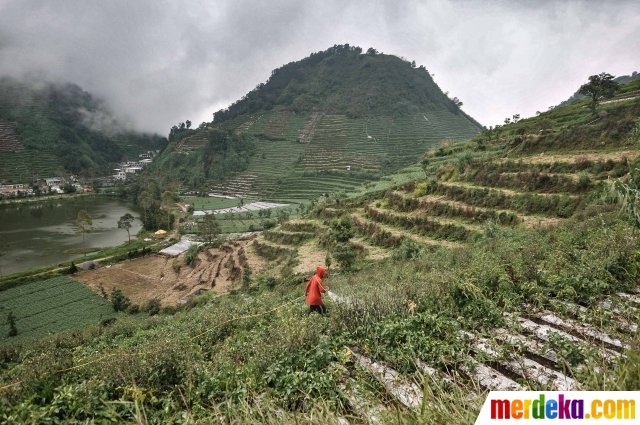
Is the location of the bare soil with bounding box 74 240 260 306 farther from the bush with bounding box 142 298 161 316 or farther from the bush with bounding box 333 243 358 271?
the bush with bounding box 333 243 358 271

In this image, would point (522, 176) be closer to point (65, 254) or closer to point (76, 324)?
point (76, 324)

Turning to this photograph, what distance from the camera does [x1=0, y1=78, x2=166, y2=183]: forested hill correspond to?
119m

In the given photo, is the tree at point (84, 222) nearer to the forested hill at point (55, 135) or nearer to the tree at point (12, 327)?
the tree at point (12, 327)

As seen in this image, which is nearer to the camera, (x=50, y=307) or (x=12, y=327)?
(x=12, y=327)

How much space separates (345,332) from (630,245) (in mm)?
4031

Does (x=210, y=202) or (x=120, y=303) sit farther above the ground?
(x=210, y=202)

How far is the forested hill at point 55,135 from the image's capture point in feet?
391

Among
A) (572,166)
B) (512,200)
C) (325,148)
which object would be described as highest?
(325,148)

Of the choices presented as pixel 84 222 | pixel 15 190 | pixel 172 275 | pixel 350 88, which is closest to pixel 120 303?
pixel 172 275

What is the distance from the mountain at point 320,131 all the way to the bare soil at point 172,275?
33259 mm

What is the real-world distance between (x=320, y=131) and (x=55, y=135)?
348 ft

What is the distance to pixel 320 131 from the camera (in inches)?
4382

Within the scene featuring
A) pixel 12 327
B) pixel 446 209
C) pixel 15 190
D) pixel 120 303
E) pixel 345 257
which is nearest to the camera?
pixel 345 257

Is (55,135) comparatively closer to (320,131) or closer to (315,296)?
(320,131)
